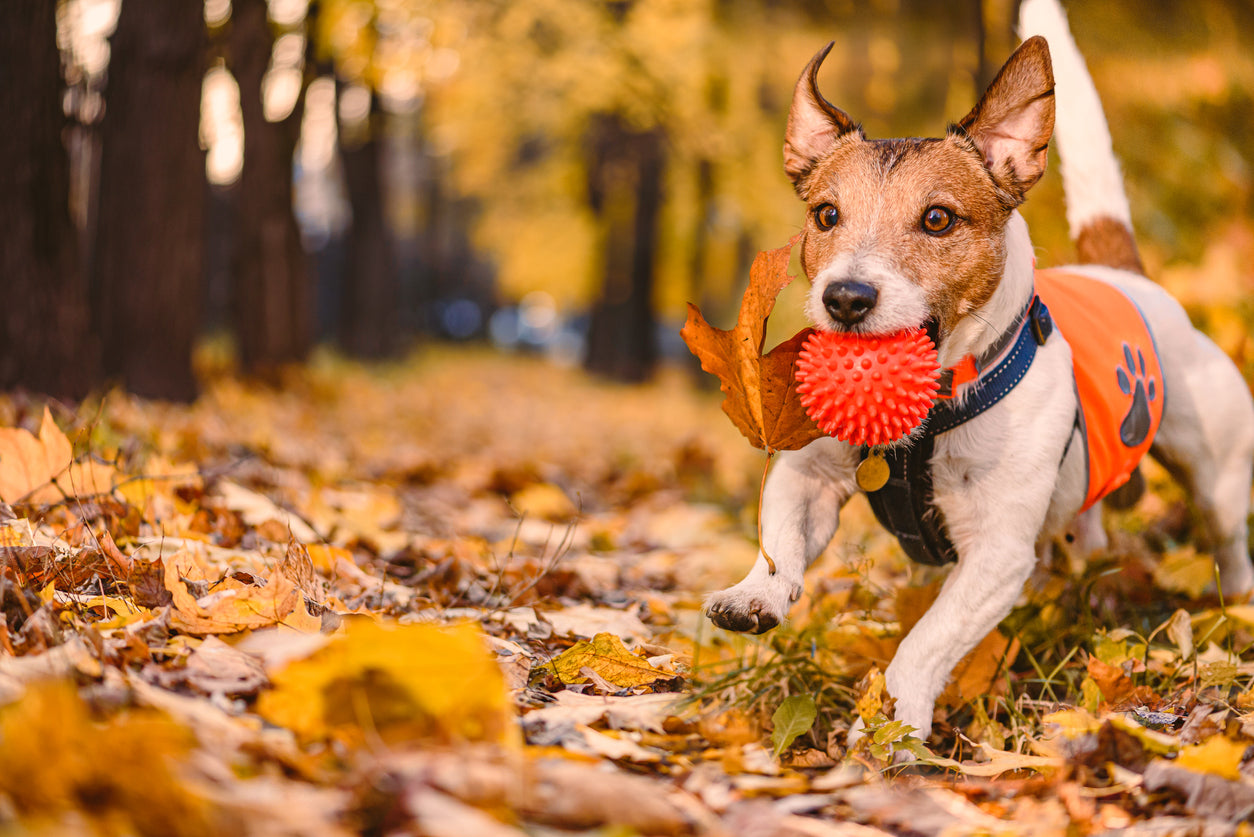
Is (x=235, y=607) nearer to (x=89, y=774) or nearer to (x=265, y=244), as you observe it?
(x=89, y=774)

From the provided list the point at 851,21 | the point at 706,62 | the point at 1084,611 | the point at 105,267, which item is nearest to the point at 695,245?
the point at 706,62

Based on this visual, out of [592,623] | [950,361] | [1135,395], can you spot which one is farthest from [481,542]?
[1135,395]

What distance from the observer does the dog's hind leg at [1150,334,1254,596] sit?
3.41 m

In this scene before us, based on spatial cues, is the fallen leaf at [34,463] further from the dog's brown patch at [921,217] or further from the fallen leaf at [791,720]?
the dog's brown patch at [921,217]

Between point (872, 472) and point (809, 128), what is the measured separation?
3.73ft

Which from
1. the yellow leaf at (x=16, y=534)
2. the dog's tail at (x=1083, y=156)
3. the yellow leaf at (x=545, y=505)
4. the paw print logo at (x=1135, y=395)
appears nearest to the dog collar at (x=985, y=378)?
the paw print logo at (x=1135, y=395)

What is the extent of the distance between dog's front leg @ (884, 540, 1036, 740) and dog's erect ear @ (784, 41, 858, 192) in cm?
126

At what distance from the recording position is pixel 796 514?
8.77 feet

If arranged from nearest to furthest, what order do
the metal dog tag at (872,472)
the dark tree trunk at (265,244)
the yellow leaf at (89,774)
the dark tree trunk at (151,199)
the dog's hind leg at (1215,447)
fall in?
the yellow leaf at (89,774), the metal dog tag at (872,472), the dog's hind leg at (1215,447), the dark tree trunk at (151,199), the dark tree trunk at (265,244)

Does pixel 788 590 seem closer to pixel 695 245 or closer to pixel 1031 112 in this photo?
pixel 1031 112

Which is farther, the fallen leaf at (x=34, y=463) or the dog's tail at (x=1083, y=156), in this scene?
the dog's tail at (x=1083, y=156)

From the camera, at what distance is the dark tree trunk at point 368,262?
54.9 ft

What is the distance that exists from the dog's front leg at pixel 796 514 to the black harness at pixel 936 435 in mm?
102

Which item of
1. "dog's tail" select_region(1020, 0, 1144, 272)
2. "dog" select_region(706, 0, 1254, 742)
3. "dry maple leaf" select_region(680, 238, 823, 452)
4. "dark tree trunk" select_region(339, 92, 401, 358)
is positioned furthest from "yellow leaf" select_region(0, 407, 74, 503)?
"dark tree trunk" select_region(339, 92, 401, 358)
